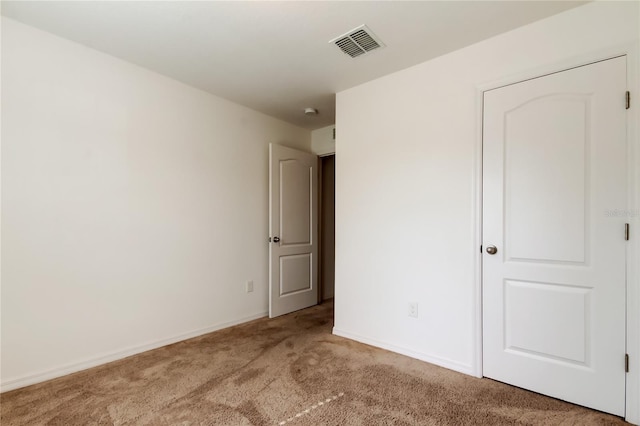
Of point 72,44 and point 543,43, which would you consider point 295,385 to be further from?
point 72,44

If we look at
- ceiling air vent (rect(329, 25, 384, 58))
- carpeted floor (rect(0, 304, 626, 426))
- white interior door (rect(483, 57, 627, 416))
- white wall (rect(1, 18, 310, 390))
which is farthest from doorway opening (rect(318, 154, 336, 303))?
white interior door (rect(483, 57, 627, 416))

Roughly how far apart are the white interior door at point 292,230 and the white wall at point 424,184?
0.88 m

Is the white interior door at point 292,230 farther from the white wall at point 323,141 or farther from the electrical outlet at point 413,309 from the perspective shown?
the electrical outlet at point 413,309

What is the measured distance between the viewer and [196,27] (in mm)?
2035

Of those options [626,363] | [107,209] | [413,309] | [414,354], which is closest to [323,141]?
[413,309]

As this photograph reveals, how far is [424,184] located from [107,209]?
8.33 ft

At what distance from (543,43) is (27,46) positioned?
11.3ft

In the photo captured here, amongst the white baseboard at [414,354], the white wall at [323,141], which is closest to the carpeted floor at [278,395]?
the white baseboard at [414,354]

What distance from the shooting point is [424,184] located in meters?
2.44

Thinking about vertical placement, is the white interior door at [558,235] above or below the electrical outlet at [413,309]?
above

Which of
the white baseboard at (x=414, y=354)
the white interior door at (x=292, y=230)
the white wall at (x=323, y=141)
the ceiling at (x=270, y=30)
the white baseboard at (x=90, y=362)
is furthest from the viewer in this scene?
the white wall at (x=323, y=141)

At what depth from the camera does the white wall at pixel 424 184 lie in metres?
1.97

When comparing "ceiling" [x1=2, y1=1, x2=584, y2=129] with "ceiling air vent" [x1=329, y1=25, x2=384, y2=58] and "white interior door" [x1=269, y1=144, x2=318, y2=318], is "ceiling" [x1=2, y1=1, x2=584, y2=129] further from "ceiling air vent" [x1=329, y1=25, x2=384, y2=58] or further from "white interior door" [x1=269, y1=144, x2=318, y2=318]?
"white interior door" [x1=269, y1=144, x2=318, y2=318]

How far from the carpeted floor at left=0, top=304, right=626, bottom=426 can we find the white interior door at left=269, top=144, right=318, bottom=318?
1140 millimetres
